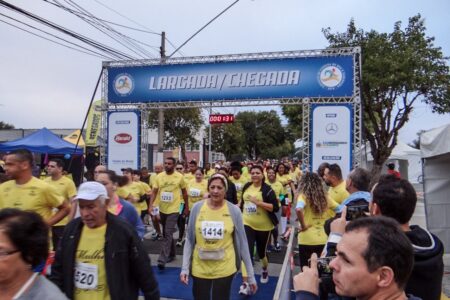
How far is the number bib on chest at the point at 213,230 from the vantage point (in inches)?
177

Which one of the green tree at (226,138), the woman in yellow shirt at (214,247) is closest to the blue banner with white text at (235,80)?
the woman in yellow shirt at (214,247)

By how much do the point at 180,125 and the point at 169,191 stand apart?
25.0m

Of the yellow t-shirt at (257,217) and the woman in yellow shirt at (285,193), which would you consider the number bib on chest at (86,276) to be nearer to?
the yellow t-shirt at (257,217)

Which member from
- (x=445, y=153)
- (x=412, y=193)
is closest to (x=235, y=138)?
(x=445, y=153)

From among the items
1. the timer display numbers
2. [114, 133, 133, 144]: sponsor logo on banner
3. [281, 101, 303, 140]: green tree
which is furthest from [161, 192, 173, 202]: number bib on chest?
[281, 101, 303, 140]: green tree

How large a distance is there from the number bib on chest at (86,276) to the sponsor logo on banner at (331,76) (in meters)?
10.1

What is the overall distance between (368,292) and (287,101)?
448 inches

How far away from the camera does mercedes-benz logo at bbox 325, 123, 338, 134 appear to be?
11.8 metres

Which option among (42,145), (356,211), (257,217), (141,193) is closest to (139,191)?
(141,193)

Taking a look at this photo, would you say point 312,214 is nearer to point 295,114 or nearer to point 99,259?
point 99,259

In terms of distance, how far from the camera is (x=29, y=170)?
16.0 ft

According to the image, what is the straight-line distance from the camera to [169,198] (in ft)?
28.5

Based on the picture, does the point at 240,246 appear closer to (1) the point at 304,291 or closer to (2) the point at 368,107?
(1) the point at 304,291

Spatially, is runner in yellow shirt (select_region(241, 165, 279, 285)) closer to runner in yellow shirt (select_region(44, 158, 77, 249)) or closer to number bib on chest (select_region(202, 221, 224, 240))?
number bib on chest (select_region(202, 221, 224, 240))
